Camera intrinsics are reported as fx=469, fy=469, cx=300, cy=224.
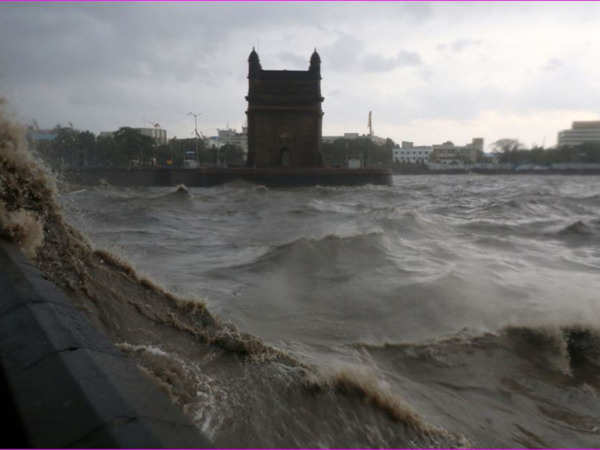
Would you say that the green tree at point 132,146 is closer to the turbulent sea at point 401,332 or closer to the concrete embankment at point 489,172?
the concrete embankment at point 489,172

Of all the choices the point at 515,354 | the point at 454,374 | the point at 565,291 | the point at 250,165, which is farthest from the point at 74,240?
the point at 250,165

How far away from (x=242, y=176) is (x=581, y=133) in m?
99.7

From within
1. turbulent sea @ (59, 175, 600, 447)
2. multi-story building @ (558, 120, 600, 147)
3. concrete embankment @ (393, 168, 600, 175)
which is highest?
multi-story building @ (558, 120, 600, 147)

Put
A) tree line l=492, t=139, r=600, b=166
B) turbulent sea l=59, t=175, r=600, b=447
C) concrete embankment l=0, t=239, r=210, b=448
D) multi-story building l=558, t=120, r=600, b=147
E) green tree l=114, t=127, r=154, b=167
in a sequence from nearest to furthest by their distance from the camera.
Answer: concrete embankment l=0, t=239, r=210, b=448
turbulent sea l=59, t=175, r=600, b=447
green tree l=114, t=127, r=154, b=167
tree line l=492, t=139, r=600, b=166
multi-story building l=558, t=120, r=600, b=147

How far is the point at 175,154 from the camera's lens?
60.0m

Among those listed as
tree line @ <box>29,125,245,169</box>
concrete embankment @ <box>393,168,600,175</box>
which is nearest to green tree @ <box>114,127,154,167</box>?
tree line @ <box>29,125,245,169</box>

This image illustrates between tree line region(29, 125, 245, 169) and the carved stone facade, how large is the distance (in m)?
19.0

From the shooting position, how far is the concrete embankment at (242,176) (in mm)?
30641

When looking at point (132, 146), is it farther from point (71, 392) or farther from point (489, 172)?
point (489, 172)

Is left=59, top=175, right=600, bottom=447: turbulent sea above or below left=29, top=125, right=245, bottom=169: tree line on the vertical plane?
below

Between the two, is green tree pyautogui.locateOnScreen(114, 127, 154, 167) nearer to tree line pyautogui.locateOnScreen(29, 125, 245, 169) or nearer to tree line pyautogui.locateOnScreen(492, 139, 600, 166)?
tree line pyautogui.locateOnScreen(29, 125, 245, 169)

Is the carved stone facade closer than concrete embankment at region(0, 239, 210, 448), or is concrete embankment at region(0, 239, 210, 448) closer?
concrete embankment at region(0, 239, 210, 448)

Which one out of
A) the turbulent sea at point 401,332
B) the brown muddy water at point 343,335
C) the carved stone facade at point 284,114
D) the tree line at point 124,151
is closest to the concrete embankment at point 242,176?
the carved stone facade at point 284,114

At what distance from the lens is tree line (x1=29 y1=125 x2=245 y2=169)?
51.9 m
